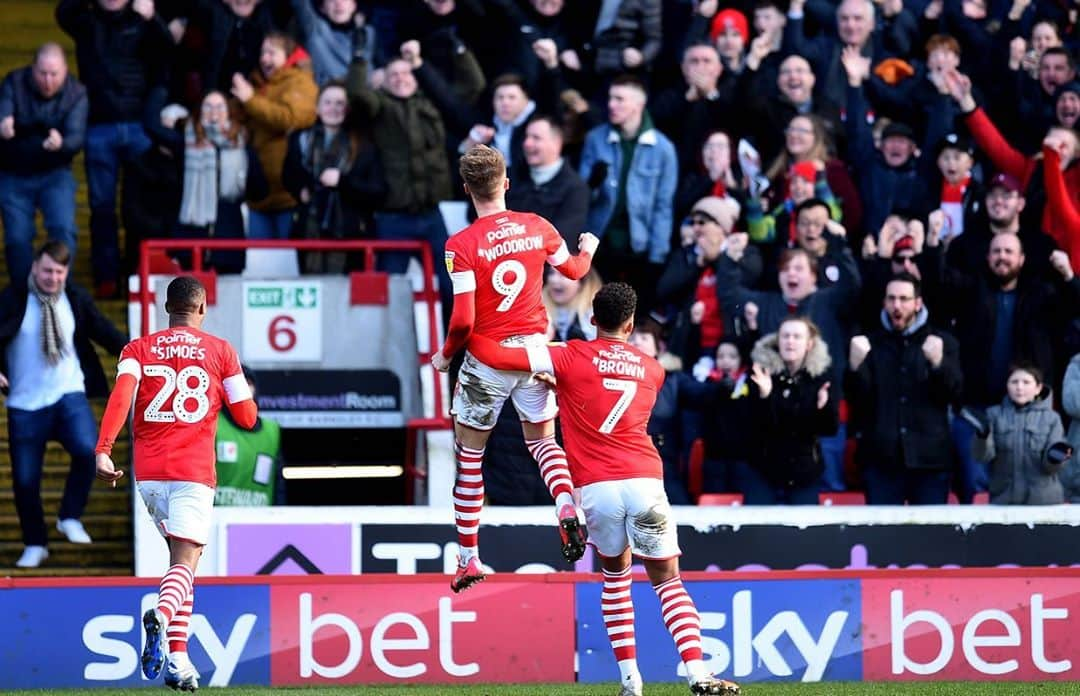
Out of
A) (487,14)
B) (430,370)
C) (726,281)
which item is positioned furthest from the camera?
(487,14)

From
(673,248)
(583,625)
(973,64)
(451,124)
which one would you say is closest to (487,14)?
(451,124)

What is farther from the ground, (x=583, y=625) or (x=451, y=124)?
(x=451, y=124)

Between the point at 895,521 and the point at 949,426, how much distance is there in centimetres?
101

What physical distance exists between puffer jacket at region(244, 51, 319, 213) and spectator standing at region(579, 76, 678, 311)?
234cm

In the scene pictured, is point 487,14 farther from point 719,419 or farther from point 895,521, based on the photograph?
point 895,521

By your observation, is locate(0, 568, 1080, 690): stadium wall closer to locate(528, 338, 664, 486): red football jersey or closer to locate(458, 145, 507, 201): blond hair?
locate(528, 338, 664, 486): red football jersey

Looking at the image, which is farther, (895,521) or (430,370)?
(430,370)

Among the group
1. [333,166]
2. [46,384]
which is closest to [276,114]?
[333,166]

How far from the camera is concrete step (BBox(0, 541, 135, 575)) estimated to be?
1581cm

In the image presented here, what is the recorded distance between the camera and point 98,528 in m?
16.2

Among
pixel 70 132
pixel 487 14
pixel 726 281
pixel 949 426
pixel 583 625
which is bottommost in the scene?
pixel 583 625

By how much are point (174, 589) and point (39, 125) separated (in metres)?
6.37

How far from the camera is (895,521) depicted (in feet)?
47.7

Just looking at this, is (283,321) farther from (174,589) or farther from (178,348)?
(174,589)
